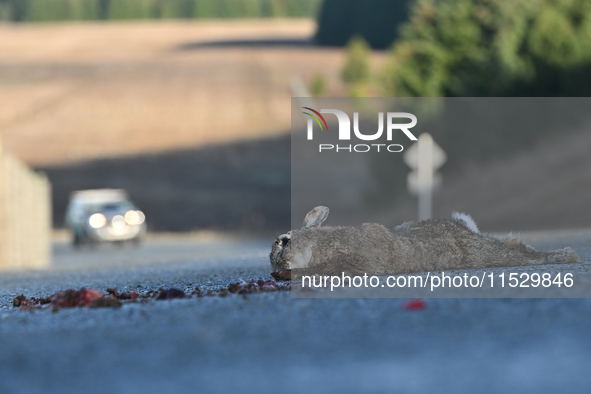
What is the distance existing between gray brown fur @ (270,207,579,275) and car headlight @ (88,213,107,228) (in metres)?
20.5

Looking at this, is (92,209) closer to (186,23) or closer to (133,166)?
(133,166)

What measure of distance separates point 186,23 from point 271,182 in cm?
6712

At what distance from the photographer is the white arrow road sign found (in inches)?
765

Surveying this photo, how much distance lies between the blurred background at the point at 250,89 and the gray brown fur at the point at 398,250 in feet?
33.4

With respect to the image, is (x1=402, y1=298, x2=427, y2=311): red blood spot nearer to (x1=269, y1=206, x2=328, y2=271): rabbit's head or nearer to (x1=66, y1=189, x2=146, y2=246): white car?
(x1=269, y1=206, x2=328, y2=271): rabbit's head

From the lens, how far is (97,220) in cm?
2670

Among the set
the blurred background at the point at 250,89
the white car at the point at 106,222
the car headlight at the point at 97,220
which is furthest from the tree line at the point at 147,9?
the car headlight at the point at 97,220

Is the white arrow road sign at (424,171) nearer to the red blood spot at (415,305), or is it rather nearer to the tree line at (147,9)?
the red blood spot at (415,305)

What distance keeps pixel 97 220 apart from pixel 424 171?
12.5 metres

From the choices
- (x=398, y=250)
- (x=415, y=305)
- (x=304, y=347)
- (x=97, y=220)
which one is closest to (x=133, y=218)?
(x=97, y=220)

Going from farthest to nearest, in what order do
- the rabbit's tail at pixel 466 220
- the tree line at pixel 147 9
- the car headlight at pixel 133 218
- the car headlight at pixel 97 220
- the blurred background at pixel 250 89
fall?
the tree line at pixel 147 9, the car headlight at pixel 133 218, the car headlight at pixel 97 220, the blurred background at pixel 250 89, the rabbit's tail at pixel 466 220

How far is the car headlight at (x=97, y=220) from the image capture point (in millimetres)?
26641

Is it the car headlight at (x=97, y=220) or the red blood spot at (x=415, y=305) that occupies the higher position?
the red blood spot at (x=415, y=305)

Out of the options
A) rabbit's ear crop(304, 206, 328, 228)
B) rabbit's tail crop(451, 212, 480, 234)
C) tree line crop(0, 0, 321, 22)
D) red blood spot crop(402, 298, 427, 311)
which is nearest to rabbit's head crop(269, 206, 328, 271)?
rabbit's ear crop(304, 206, 328, 228)
